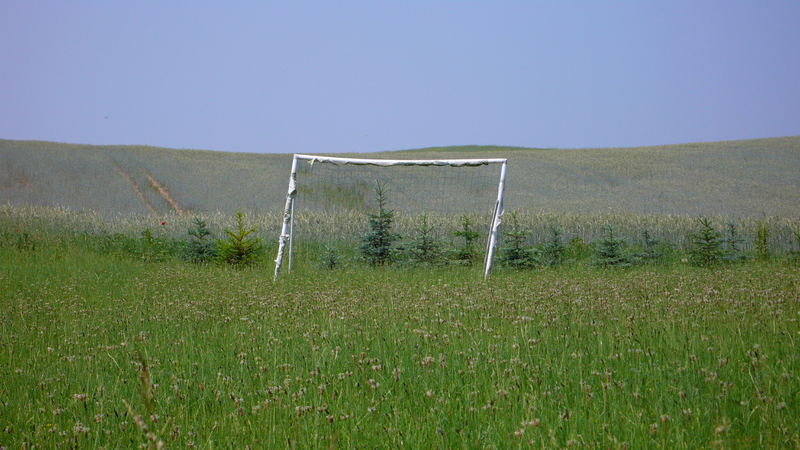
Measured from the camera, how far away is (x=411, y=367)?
4609 mm

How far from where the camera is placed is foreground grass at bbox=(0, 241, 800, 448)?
337 centimetres

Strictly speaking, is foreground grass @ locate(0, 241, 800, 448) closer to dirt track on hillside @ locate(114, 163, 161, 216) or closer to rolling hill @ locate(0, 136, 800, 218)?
rolling hill @ locate(0, 136, 800, 218)

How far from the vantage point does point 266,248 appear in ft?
57.3

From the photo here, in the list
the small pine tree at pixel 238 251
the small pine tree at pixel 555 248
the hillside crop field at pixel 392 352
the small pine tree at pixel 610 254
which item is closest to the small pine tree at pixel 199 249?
A: the hillside crop field at pixel 392 352

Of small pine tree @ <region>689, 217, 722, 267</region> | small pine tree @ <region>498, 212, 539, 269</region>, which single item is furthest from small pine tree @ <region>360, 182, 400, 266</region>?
small pine tree @ <region>689, 217, 722, 267</region>

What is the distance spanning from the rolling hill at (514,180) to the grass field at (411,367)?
21625mm

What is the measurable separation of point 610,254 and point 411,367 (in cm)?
1079

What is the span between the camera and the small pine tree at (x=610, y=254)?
14.0m

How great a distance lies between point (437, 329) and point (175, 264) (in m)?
11.2

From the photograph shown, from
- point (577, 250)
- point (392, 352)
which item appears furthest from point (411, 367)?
point (577, 250)

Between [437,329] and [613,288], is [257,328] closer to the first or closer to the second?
[437,329]

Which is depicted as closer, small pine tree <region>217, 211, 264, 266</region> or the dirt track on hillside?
small pine tree <region>217, 211, 264, 266</region>

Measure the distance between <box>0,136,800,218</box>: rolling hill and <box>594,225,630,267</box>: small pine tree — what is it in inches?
562

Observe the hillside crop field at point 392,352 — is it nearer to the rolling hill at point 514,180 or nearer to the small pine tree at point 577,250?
the small pine tree at point 577,250
